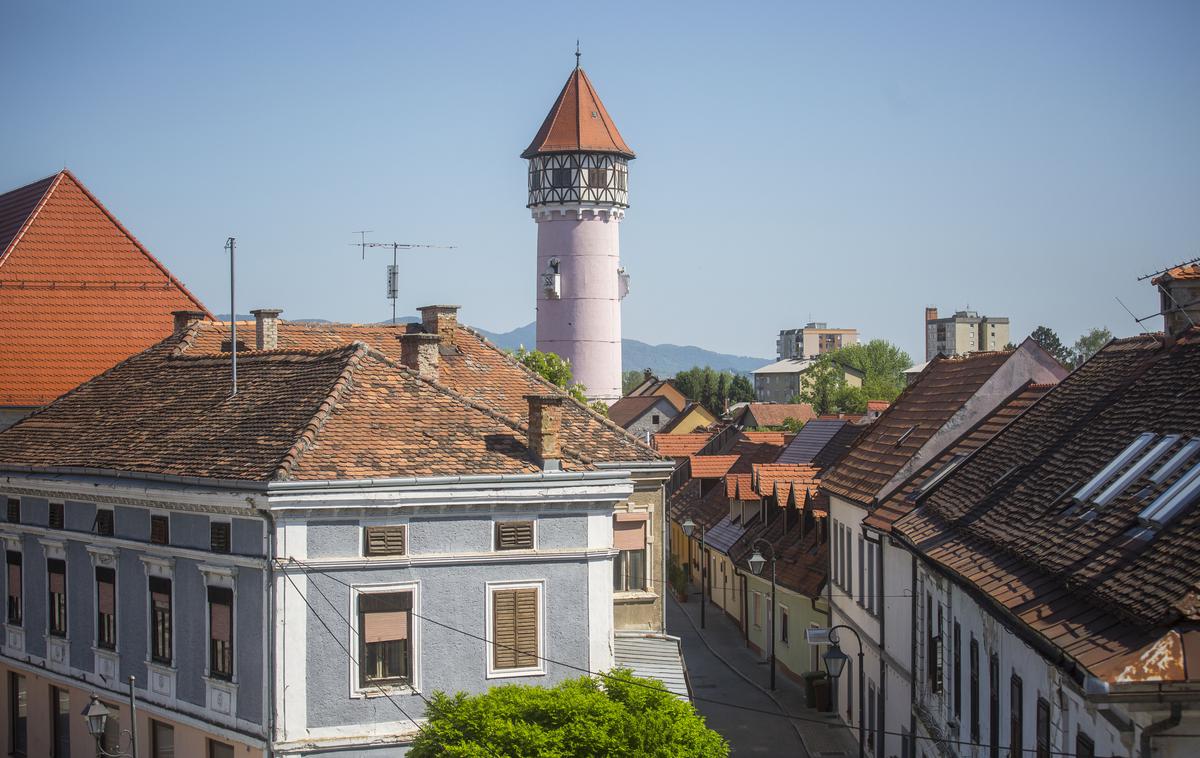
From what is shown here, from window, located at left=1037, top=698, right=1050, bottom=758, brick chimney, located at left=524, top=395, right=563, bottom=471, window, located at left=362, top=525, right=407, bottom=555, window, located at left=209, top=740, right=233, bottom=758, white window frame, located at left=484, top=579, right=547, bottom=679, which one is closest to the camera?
window, located at left=1037, top=698, right=1050, bottom=758

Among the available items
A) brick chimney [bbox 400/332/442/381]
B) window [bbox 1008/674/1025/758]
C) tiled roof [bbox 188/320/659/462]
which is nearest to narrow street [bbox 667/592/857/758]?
tiled roof [bbox 188/320/659/462]

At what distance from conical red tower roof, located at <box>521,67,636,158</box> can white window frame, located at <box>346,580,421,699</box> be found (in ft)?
220

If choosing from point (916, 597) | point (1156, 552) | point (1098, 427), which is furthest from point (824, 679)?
point (1156, 552)

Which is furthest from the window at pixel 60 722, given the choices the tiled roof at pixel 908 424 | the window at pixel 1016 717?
the window at pixel 1016 717

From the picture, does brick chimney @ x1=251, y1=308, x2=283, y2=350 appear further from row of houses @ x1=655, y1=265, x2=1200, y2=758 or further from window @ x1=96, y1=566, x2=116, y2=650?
row of houses @ x1=655, y1=265, x2=1200, y2=758

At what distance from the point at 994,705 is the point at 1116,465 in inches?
140

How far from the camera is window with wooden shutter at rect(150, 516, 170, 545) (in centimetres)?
2505

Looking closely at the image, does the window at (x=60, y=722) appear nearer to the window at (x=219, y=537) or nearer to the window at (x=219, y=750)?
the window at (x=219, y=750)

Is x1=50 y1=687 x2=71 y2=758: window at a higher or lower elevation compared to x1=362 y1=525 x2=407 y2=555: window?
lower

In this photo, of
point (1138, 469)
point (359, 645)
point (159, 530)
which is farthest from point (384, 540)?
point (1138, 469)

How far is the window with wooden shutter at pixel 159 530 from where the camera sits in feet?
82.2

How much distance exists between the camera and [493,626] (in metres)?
24.0

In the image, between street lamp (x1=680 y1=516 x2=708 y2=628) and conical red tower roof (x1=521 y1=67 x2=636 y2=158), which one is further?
conical red tower roof (x1=521 y1=67 x2=636 y2=158)

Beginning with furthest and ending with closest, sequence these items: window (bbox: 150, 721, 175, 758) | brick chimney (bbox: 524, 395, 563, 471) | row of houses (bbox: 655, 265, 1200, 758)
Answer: window (bbox: 150, 721, 175, 758) < brick chimney (bbox: 524, 395, 563, 471) < row of houses (bbox: 655, 265, 1200, 758)
